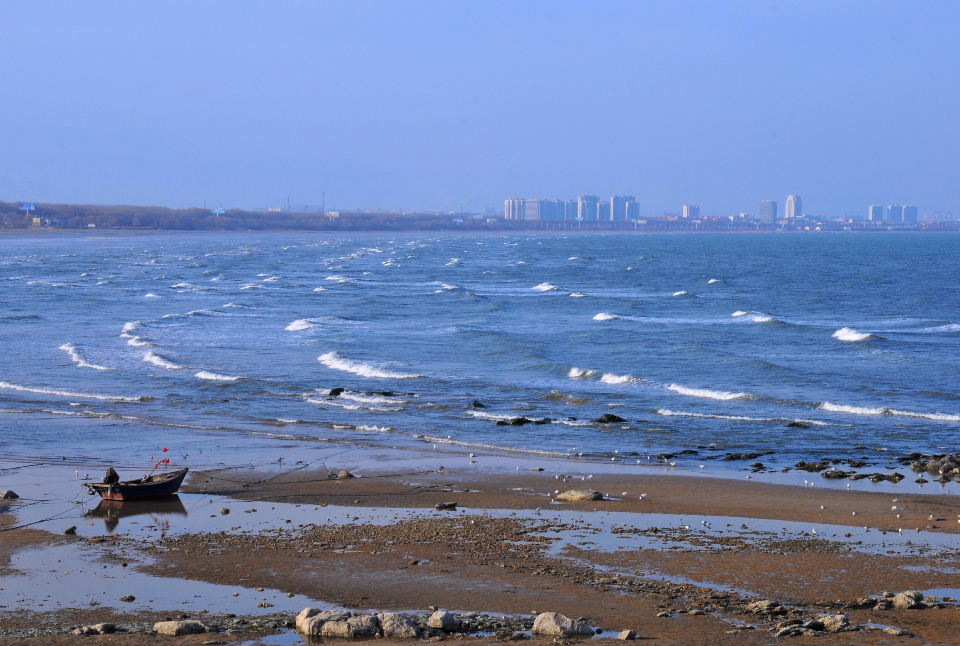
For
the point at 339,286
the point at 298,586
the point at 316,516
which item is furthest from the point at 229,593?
the point at 339,286

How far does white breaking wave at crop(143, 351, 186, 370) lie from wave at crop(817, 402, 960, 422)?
79.6 feet

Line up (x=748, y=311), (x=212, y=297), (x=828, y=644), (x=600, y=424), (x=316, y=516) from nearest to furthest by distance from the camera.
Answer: (x=828, y=644)
(x=316, y=516)
(x=600, y=424)
(x=748, y=311)
(x=212, y=297)

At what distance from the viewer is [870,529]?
20.3 m

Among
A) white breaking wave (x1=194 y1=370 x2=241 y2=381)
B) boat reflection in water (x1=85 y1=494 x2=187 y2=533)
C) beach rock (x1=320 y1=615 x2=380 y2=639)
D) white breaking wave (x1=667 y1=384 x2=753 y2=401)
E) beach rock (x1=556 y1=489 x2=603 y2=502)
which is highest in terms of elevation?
beach rock (x1=320 y1=615 x2=380 y2=639)

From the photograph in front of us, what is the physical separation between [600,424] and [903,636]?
1811cm

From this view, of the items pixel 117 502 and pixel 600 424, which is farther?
pixel 600 424

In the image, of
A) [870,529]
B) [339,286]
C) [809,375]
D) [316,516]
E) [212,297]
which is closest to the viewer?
[870,529]

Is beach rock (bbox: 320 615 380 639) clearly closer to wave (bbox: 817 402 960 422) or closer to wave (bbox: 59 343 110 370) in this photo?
wave (bbox: 817 402 960 422)

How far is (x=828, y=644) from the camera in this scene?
1376cm

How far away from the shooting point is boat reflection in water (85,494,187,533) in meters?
21.2

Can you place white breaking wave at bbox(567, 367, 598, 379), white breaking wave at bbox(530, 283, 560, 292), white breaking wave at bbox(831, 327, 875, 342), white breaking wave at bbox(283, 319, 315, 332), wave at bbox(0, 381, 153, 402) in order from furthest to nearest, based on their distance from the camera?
1. white breaking wave at bbox(530, 283, 560, 292)
2. white breaking wave at bbox(283, 319, 315, 332)
3. white breaking wave at bbox(831, 327, 875, 342)
4. white breaking wave at bbox(567, 367, 598, 379)
5. wave at bbox(0, 381, 153, 402)

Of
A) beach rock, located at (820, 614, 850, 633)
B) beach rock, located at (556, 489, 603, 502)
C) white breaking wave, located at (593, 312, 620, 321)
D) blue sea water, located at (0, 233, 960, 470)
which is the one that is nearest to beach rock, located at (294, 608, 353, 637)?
beach rock, located at (820, 614, 850, 633)

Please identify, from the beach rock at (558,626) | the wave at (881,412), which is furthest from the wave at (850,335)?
the beach rock at (558,626)

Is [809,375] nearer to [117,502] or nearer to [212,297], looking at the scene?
[117,502]
